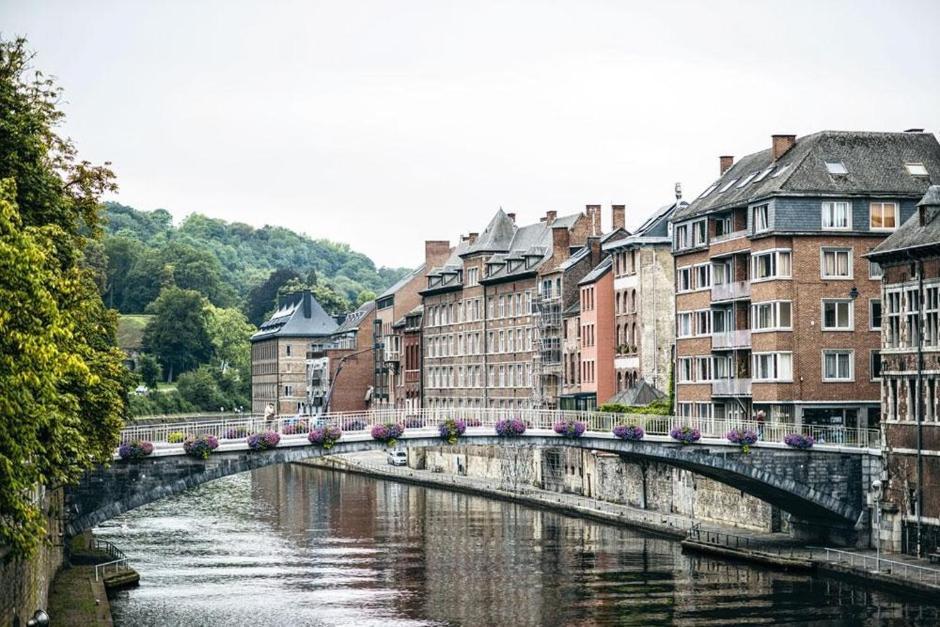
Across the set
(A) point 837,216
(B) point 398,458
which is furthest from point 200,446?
(B) point 398,458

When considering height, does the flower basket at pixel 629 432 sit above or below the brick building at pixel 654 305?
below

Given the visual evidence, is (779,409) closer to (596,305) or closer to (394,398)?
(596,305)

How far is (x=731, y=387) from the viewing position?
93938mm

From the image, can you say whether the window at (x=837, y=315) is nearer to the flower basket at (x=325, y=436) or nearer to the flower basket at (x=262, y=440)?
the flower basket at (x=325, y=436)

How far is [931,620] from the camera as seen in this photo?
60.8m

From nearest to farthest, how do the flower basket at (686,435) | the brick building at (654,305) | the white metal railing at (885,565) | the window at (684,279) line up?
the white metal railing at (885,565) → the flower basket at (686,435) → the window at (684,279) → the brick building at (654,305)

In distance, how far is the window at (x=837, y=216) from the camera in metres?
88.3

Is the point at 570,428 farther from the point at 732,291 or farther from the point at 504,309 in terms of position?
the point at 504,309

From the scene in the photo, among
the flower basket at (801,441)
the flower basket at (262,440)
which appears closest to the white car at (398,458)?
the flower basket at (801,441)

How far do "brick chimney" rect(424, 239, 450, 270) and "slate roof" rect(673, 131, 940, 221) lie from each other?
2933 inches

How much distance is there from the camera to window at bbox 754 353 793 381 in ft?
291

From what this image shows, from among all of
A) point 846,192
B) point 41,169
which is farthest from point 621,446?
point 41,169

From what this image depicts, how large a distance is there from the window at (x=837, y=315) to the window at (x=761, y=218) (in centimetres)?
461

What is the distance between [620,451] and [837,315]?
14.3 metres
